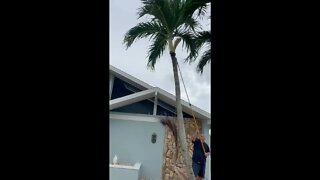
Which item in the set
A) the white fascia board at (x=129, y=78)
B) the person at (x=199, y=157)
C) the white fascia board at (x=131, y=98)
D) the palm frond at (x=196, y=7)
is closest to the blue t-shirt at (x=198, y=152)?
the person at (x=199, y=157)

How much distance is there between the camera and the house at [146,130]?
8180 mm

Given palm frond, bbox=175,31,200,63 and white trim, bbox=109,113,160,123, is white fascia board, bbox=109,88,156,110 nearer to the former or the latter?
white trim, bbox=109,113,160,123

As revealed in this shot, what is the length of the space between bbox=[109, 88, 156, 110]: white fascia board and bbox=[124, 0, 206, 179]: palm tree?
157 cm

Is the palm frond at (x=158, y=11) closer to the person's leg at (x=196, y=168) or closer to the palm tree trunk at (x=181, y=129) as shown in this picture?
the palm tree trunk at (x=181, y=129)

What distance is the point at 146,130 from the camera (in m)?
8.38

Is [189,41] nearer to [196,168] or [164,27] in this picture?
[164,27]

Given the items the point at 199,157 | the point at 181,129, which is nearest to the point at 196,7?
the point at 181,129

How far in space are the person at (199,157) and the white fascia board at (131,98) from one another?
7.17ft
